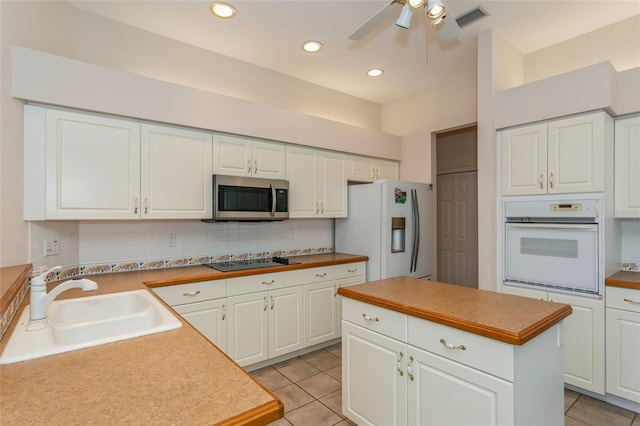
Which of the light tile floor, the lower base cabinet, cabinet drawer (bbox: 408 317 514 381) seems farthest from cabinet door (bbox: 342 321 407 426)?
the light tile floor

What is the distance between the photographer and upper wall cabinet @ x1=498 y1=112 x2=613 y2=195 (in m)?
2.41

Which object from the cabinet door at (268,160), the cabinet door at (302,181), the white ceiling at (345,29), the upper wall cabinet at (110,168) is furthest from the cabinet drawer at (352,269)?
the white ceiling at (345,29)

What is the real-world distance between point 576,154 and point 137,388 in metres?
3.08

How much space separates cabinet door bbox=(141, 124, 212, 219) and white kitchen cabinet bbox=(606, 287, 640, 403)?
3187 mm

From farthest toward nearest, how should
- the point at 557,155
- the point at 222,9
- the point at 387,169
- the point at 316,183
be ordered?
the point at 387,169, the point at 316,183, the point at 557,155, the point at 222,9

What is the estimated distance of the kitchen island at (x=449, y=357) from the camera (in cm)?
135

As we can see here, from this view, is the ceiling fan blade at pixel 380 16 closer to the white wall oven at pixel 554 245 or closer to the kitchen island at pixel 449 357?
the kitchen island at pixel 449 357

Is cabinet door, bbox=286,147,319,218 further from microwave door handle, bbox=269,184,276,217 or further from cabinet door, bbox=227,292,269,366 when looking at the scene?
cabinet door, bbox=227,292,269,366

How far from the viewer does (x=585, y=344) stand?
Answer: 96.6 inches

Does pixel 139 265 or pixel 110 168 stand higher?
pixel 110 168

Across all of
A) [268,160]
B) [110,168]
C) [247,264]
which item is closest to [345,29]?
[268,160]

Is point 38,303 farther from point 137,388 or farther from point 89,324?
point 137,388

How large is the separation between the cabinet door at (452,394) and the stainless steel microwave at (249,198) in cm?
185

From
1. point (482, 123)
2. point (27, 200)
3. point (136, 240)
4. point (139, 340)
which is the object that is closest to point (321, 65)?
point (482, 123)
